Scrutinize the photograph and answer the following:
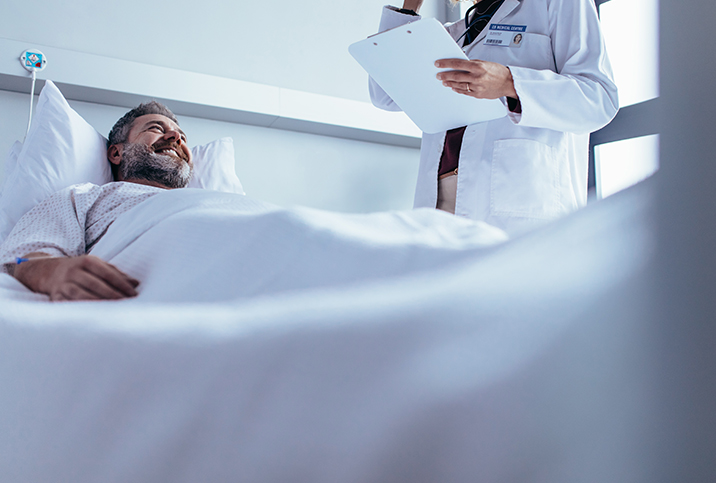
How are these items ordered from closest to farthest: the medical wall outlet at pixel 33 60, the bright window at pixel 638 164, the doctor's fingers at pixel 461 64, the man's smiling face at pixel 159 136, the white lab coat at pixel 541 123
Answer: the bright window at pixel 638 164, the doctor's fingers at pixel 461 64, the white lab coat at pixel 541 123, the man's smiling face at pixel 159 136, the medical wall outlet at pixel 33 60

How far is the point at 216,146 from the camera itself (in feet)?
6.12

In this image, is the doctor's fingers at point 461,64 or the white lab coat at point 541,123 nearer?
the doctor's fingers at point 461,64

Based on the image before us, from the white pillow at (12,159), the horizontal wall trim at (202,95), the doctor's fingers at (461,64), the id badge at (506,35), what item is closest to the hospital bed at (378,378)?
the doctor's fingers at (461,64)

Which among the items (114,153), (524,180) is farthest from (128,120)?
(524,180)

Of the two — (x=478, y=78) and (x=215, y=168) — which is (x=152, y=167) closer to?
(x=215, y=168)

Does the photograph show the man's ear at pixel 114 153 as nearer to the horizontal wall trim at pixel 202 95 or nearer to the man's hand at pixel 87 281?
the horizontal wall trim at pixel 202 95

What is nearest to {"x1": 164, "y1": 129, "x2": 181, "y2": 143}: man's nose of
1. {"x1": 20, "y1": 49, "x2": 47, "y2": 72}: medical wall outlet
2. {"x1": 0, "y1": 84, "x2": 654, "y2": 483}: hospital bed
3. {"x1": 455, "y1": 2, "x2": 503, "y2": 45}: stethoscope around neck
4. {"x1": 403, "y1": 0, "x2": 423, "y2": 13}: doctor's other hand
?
{"x1": 20, "y1": 49, "x2": 47, "y2": 72}: medical wall outlet

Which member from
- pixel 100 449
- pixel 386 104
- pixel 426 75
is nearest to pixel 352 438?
pixel 100 449

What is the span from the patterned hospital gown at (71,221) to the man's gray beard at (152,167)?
0.28 meters

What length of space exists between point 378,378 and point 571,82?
114 cm

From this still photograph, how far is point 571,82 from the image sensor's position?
3.81 ft

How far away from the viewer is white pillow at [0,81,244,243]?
136cm

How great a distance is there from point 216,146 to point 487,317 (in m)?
1.79

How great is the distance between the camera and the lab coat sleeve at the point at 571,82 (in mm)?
1140
